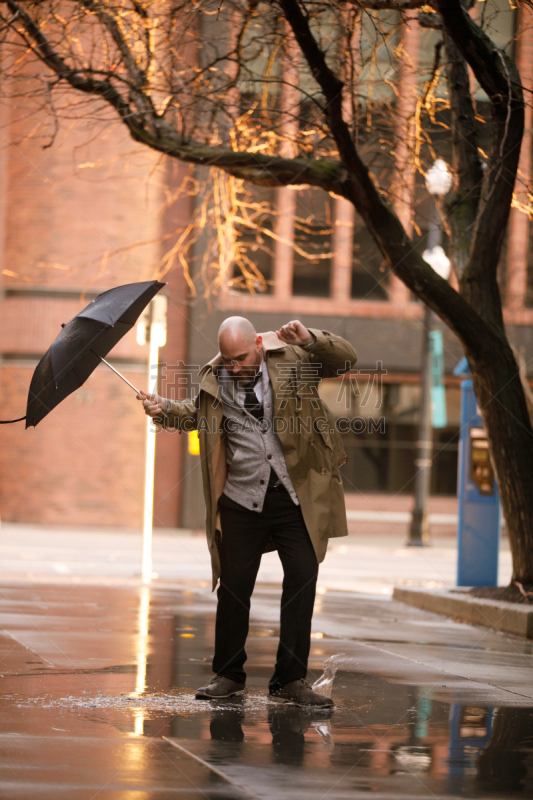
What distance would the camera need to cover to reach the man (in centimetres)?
553

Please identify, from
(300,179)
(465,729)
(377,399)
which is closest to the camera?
(465,729)

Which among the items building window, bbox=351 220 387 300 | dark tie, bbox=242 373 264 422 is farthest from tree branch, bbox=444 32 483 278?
building window, bbox=351 220 387 300

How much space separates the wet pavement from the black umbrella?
5.02 ft

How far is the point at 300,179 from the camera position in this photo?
9766 mm

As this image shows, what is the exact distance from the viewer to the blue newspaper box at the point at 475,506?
1181 cm

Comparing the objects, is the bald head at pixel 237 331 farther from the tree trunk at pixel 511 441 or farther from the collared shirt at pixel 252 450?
the tree trunk at pixel 511 441

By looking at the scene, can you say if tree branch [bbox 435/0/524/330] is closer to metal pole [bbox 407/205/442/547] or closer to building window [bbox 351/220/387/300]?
metal pole [bbox 407/205/442/547]

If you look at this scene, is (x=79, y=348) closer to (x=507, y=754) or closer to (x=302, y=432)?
(x=302, y=432)

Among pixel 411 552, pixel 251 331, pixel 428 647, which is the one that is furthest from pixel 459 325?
pixel 411 552

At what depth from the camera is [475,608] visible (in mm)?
9930

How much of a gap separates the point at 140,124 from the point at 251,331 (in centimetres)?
507

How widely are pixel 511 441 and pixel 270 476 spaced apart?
4850mm

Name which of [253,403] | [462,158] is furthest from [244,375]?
[462,158]

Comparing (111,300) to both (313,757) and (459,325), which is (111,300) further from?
(459,325)
